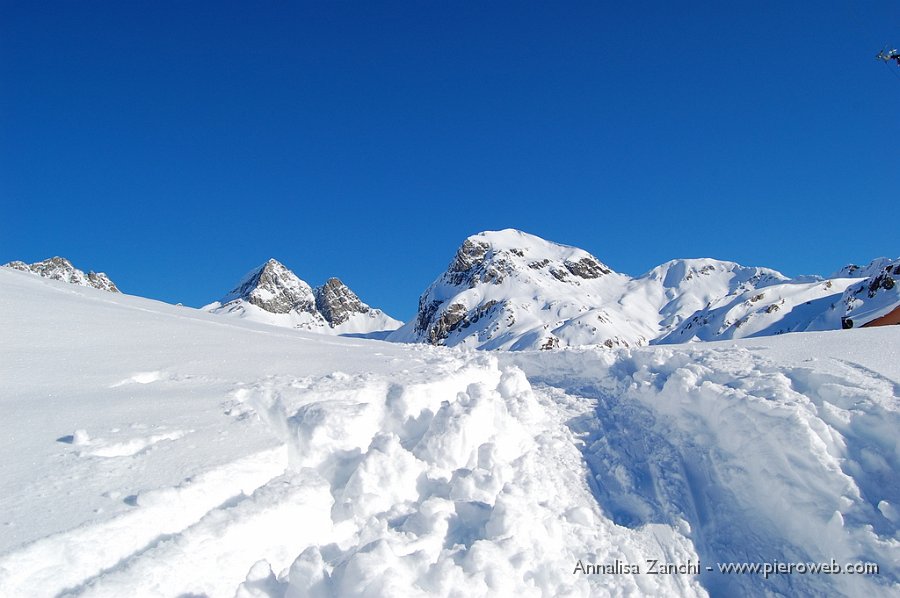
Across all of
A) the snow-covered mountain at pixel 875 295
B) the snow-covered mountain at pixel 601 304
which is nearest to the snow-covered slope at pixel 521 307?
the snow-covered mountain at pixel 601 304

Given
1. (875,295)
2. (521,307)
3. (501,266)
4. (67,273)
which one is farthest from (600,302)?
(67,273)

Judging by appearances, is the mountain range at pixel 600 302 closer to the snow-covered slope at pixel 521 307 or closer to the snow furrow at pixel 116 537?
the snow-covered slope at pixel 521 307

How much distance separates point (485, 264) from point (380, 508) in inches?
7125

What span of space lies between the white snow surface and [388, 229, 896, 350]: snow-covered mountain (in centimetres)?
5924

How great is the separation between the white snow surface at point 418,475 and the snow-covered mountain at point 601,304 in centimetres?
5924

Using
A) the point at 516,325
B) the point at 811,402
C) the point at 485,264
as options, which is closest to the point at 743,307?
the point at 516,325

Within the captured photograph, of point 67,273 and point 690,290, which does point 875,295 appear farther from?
point 67,273

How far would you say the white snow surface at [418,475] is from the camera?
3629 millimetres

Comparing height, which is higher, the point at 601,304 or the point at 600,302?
the point at 600,302

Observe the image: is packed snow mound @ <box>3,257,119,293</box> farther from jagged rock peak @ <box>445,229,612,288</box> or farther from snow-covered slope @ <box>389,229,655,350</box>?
jagged rock peak @ <box>445,229,612,288</box>

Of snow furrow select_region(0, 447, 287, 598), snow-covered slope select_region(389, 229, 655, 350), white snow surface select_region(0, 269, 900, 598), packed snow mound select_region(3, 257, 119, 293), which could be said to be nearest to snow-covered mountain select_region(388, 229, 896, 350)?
snow-covered slope select_region(389, 229, 655, 350)

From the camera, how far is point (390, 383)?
24.2 ft

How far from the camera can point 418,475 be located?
550 cm

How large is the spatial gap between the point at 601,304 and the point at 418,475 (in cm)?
17522
